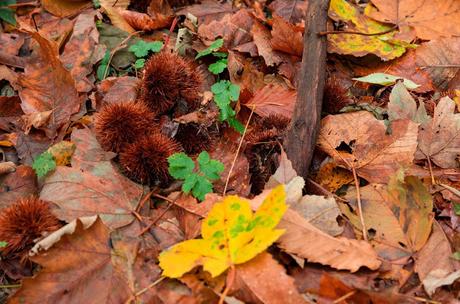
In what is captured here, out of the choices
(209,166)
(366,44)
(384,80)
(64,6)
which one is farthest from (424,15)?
(64,6)

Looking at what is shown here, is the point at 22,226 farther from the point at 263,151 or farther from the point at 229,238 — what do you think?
the point at 263,151

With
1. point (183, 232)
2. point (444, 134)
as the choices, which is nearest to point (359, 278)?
point (183, 232)

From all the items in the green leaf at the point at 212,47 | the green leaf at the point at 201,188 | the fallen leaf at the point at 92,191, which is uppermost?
the green leaf at the point at 212,47

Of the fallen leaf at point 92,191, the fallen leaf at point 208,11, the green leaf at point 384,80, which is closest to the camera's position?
the fallen leaf at point 92,191

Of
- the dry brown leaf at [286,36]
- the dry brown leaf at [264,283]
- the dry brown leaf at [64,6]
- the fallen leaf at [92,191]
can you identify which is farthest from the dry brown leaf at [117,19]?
the dry brown leaf at [264,283]

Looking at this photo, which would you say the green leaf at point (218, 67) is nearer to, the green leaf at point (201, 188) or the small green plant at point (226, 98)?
the small green plant at point (226, 98)
